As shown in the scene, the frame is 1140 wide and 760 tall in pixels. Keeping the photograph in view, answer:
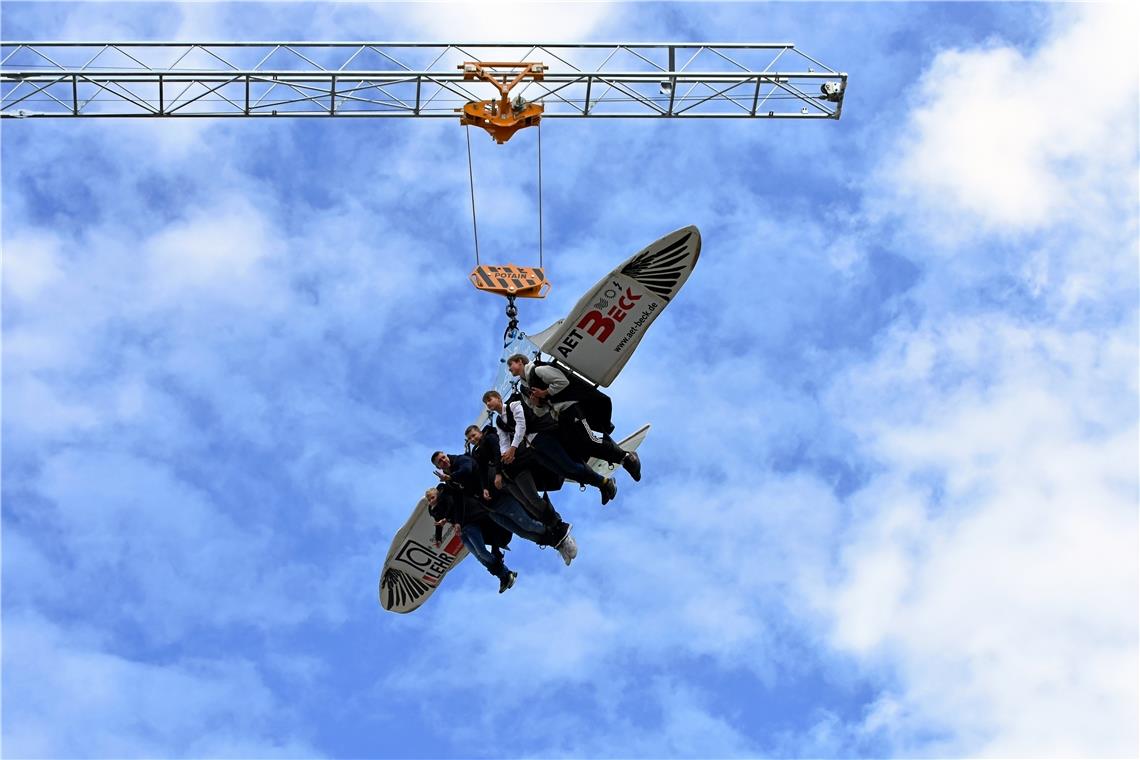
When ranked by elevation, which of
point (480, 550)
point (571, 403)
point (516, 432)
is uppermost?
point (571, 403)

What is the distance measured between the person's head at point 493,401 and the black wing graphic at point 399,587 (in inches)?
185

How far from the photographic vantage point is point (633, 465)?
116 feet

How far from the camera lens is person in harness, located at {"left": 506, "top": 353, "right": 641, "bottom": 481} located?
34375 millimetres

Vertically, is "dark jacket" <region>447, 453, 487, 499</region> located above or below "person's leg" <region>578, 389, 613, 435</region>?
below

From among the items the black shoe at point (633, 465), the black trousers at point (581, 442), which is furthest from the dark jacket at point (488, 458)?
the black shoe at point (633, 465)

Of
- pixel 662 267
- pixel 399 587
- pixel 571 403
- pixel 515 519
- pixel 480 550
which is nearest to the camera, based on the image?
pixel 662 267

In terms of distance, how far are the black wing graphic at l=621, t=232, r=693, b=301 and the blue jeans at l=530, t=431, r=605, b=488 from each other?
9.38 feet

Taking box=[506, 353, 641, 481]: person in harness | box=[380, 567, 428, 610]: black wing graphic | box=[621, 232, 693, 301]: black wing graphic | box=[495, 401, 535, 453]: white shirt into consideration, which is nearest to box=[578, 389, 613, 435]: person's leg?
box=[506, 353, 641, 481]: person in harness

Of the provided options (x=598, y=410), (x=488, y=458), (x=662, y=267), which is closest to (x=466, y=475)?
(x=488, y=458)

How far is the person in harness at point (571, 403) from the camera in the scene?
3438 centimetres

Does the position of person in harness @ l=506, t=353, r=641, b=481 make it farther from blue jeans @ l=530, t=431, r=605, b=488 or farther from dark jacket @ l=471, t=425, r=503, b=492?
dark jacket @ l=471, t=425, r=503, b=492

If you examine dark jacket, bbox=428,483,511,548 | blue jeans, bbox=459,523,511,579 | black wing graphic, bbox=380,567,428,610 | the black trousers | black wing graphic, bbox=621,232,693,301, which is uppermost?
black wing graphic, bbox=621,232,693,301

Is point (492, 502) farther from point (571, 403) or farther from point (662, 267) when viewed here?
point (662, 267)

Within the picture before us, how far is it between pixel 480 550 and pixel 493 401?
284cm
